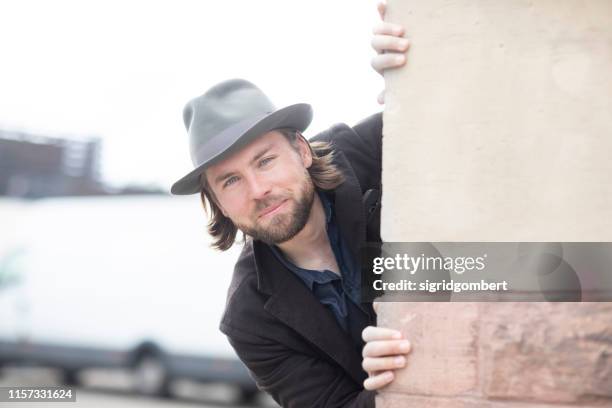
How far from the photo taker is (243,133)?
2637mm

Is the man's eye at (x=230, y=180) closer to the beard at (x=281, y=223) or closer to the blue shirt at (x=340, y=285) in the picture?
the beard at (x=281, y=223)

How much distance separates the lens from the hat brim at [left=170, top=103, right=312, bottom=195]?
2648 millimetres

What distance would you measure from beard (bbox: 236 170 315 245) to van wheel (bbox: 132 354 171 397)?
313 inches

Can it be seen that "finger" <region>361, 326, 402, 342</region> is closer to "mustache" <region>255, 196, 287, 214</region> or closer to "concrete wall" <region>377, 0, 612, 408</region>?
"concrete wall" <region>377, 0, 612, 408</region>

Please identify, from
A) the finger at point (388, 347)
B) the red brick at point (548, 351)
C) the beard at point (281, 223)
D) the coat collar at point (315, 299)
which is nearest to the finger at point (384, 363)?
the finger at point (388, 347)

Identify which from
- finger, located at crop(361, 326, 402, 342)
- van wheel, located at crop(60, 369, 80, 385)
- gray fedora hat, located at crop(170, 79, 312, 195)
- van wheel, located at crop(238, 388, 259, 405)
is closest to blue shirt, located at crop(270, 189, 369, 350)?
gray fedora hat, located at crop(170, 79, 312, 195)

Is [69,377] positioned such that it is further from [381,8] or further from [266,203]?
[381,8]

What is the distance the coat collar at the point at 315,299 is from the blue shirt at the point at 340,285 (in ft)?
0.10

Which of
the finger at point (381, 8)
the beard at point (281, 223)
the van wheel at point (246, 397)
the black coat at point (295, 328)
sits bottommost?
the van wheel at point (246, 397)

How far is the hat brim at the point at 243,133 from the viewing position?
265cm

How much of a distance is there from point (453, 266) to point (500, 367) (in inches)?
9.6

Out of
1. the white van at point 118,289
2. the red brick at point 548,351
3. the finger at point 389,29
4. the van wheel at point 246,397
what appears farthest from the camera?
the van wheel at point 246,397

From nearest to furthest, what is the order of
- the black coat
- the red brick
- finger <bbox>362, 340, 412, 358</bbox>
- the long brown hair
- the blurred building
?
the red brick, finger <bbox>362, 340, 412, 358</bbox>, the black coat, the long brown hair, the blurred building

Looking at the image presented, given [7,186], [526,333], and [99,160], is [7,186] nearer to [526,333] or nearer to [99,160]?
[99,160]
